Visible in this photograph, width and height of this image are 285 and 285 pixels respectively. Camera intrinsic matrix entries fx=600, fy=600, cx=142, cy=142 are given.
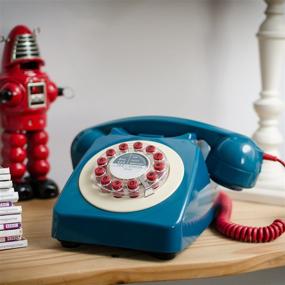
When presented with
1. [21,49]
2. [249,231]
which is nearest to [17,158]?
[21,49]

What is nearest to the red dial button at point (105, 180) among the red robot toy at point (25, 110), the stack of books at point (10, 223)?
the stack of books at point (10, 223)

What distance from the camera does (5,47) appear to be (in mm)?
940

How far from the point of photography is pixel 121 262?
2.31 feet

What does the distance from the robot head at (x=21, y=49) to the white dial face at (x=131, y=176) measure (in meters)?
0.21

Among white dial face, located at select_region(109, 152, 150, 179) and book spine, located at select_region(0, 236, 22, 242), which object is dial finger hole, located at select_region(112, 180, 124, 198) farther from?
book spine, located at select_region(0, 236, 22, 242)

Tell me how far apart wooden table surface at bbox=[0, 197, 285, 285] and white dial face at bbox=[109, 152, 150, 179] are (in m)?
0.10

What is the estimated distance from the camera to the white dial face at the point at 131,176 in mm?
742

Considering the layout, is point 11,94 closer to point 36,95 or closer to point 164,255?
point 36,95

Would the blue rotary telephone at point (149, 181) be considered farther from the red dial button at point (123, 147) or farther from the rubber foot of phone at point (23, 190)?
the rubber foot of phone at point (23, 190)

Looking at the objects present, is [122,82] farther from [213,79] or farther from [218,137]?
[218,137]

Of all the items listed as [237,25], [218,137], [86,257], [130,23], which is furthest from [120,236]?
[237,25]

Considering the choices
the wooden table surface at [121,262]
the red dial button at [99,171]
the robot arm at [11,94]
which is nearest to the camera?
the wooden table surface at [121,262]

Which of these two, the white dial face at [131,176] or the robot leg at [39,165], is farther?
the robot leg at [39,165]

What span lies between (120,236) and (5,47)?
0.39m
